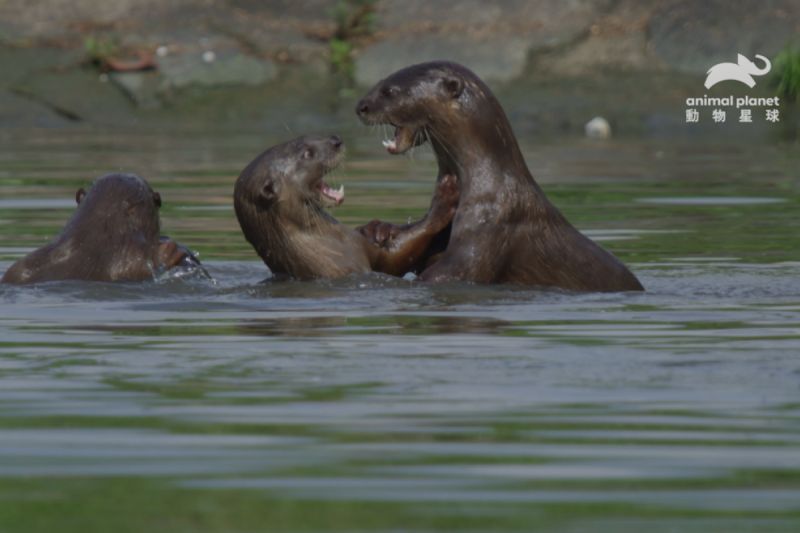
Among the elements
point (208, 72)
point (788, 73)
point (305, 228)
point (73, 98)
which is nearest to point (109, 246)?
point (305, 228)

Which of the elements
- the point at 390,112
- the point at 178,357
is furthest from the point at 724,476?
the point at 390,112

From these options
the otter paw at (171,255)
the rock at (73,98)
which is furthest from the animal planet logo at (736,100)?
the otter paw at (171,255)

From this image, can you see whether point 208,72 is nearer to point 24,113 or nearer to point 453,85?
point 24,113

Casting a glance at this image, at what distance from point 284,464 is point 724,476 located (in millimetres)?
990

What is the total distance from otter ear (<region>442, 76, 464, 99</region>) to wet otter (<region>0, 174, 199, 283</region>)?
1.38 m

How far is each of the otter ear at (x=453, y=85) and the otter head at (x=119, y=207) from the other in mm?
1450

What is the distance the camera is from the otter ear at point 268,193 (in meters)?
9.26

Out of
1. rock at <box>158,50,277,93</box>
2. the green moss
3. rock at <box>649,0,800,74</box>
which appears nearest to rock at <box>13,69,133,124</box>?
rock at <box>158,50,277,93</box>

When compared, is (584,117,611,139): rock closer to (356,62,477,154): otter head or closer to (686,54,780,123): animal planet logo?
(686,54,780,123): animal planet logo

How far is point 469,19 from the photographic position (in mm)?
22234

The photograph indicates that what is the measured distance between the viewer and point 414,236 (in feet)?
30.2

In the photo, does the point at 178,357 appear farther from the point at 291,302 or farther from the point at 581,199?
the point at 581,199

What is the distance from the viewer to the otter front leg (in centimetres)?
921

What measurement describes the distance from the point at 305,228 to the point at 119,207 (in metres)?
0.85
